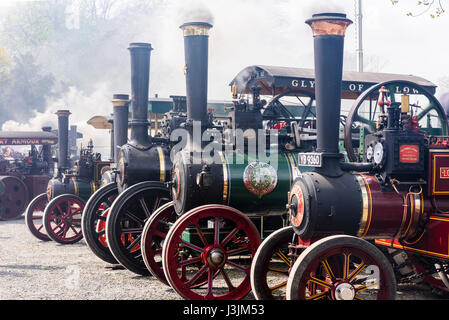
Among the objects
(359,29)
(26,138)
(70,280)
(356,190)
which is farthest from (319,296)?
(26,138)

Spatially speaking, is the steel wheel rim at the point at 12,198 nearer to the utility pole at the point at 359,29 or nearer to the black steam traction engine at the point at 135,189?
the black steam traction engine at the point at 135,189

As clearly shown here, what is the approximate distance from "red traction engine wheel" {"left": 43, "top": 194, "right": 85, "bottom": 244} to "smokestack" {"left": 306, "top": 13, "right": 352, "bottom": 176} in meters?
5.99

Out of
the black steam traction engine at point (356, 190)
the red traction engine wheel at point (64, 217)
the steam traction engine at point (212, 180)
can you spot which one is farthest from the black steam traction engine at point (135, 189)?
the black steam traction engine at point (356, 190)

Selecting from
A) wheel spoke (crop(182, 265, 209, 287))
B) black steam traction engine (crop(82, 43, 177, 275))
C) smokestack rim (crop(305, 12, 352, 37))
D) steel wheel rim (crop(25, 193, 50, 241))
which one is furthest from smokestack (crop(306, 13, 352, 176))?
steel wheel rim (crop(25, 193, 50, 241))

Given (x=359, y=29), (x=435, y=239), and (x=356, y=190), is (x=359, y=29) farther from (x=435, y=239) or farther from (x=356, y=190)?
(x=356, y=190)

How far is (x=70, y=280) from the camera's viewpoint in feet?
19.6

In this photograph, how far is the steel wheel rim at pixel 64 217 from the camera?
351 inches

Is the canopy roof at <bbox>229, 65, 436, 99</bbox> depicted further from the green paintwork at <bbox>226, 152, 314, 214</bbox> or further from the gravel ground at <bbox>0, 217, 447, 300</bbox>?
the gravel ground at <bbox>0, 217, 447, 300</bbox>

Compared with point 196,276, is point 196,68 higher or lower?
higher

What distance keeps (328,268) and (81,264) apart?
4.24 m

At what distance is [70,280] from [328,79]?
3573 millimetres
